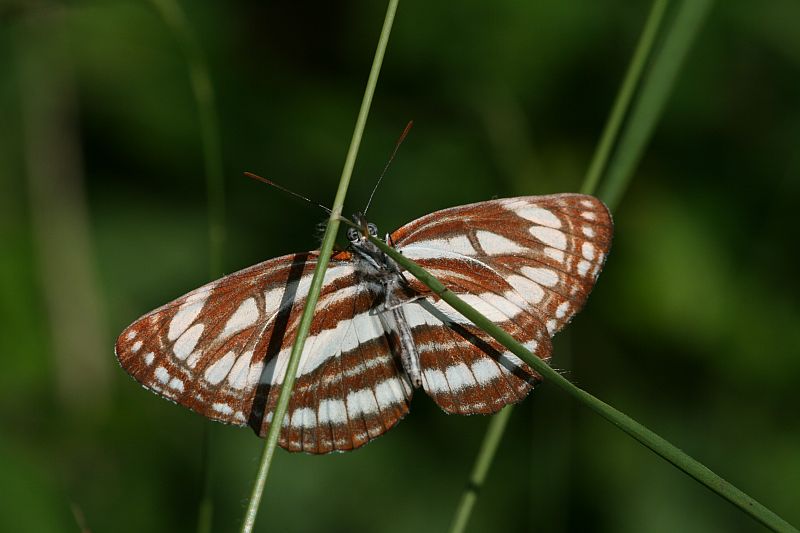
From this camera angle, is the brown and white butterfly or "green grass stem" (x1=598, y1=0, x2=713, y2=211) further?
the brown and white butterfly

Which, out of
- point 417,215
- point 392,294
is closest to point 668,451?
point 392,294

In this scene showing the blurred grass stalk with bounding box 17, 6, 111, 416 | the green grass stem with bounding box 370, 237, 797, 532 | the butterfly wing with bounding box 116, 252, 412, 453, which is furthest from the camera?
the blurred grass stalk with bounding box 17, 6, 111, 416

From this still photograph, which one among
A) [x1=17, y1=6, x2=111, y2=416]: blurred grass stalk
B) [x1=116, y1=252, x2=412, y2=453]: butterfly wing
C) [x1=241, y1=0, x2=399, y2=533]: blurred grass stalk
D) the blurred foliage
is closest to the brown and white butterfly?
[x1=116, y1=252, x2=412, y2=453]: butterfly wing

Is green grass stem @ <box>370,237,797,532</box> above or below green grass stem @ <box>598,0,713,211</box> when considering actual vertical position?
below

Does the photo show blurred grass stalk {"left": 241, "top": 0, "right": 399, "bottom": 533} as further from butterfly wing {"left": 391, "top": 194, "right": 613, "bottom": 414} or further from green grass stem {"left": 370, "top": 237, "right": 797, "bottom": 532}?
butterfly wing {"left": 391, "top": 194, "right": 613, "bottom": 414}

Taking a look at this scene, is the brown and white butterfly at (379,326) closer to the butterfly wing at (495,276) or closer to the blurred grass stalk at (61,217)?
the butterfly wing at (495,276)

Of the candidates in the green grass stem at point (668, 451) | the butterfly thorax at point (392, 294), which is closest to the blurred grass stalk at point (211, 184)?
the butterfly thorax at point (392, 294)

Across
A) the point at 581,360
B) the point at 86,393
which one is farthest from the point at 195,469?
the point at 581,360
